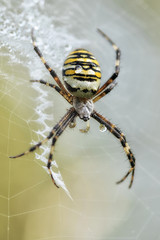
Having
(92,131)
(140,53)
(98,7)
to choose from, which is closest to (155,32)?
(140,53)

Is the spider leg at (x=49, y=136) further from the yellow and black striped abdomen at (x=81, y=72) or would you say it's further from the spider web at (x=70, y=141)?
the yellow and black striped abdomen at (x=81, y=72)

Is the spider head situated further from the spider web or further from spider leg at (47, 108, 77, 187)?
the spider web

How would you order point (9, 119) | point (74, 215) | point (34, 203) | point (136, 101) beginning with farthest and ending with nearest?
point (136, 101) < point (74, 215) < point (34, 203) < point (9, 119)

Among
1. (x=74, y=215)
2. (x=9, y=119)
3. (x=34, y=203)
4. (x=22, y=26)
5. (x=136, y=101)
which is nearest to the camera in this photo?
(x=9, y=119)

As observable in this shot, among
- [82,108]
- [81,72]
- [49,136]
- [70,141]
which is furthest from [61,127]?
[70,141]

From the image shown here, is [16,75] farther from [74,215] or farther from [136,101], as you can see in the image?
[136,101]

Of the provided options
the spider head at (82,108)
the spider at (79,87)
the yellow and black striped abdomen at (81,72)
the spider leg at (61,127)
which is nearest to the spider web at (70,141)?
the spider leg at (61,127)

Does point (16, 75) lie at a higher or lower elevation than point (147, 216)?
higher

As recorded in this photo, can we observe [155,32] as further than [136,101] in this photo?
Yes
